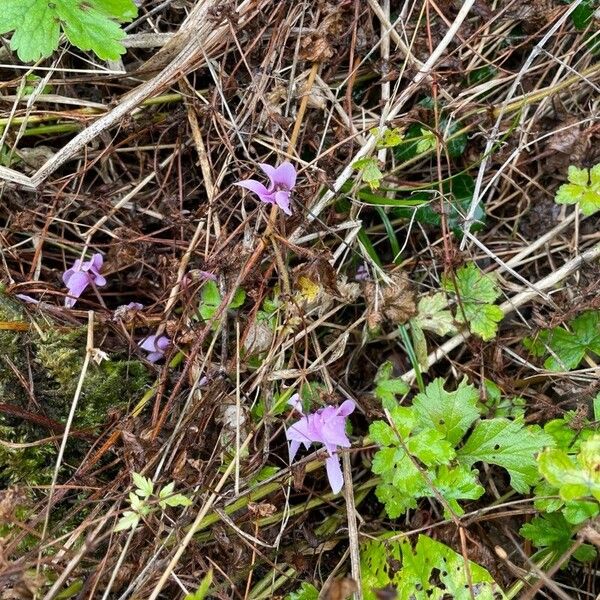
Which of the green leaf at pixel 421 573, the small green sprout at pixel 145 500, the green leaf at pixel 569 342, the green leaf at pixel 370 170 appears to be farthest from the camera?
the green leaf at pixel 569 342

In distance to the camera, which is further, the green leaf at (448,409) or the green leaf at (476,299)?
the green leaf at (476,299)

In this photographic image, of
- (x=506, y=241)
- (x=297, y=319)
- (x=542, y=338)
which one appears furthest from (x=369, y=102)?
(x=542, y=338)

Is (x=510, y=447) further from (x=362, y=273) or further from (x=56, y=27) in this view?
(x=56, y=27)

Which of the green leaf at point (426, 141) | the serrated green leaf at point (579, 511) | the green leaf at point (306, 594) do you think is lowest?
the green leaf at point (306, 594)

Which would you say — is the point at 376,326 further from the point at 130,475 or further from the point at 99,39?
the point at 99,39

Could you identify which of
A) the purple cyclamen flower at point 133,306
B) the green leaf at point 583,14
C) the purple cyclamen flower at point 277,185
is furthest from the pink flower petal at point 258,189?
the green leaf at point 583,14

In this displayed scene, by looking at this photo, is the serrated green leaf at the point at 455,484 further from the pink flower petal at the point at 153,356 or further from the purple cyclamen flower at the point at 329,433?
the pink flower petal at the point at 153,356

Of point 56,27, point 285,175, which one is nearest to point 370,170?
point 285,175
